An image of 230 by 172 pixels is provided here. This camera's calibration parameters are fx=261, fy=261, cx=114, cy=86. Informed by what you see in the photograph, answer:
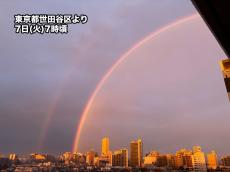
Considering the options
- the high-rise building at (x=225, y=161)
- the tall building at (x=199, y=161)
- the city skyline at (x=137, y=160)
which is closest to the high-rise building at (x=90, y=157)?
the city skyline at (x=137, y=160)

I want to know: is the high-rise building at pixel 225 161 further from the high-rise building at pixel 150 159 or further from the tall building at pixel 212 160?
the high-rise building at pixel 150 159

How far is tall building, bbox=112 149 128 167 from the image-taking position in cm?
9019

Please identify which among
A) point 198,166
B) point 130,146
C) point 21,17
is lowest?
point 198,166

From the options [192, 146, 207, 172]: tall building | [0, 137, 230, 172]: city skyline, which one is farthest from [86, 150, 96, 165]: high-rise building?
[192, 146, 207, 172]: tall building

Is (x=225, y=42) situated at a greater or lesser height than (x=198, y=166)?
greater

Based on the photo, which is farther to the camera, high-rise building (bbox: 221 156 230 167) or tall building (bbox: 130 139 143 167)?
high-rise building (bbox: 221 156 230 167)

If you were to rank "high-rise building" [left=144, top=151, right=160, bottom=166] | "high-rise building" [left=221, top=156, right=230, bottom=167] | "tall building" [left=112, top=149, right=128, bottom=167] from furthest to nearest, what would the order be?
"high-rise building" [left=144, top=151, right=160, bottom=166]
"high-rise building" [left=221, top=156, right=230, bottom=167]
"tall building" [left=112, top=149, right=128, bottom=167]

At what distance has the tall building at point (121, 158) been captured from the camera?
90.2 metres

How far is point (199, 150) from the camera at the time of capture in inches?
3920

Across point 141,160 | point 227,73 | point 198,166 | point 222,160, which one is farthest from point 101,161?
point 227,73

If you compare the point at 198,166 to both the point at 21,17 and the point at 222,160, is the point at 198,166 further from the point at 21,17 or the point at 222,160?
the point at 21,17

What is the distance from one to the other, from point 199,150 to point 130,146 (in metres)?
26.7

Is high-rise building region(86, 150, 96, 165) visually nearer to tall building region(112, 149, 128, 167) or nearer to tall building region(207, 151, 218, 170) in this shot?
tall building region(112, 149, 128, 167)

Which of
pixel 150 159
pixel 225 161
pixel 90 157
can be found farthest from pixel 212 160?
pixel 90 157
